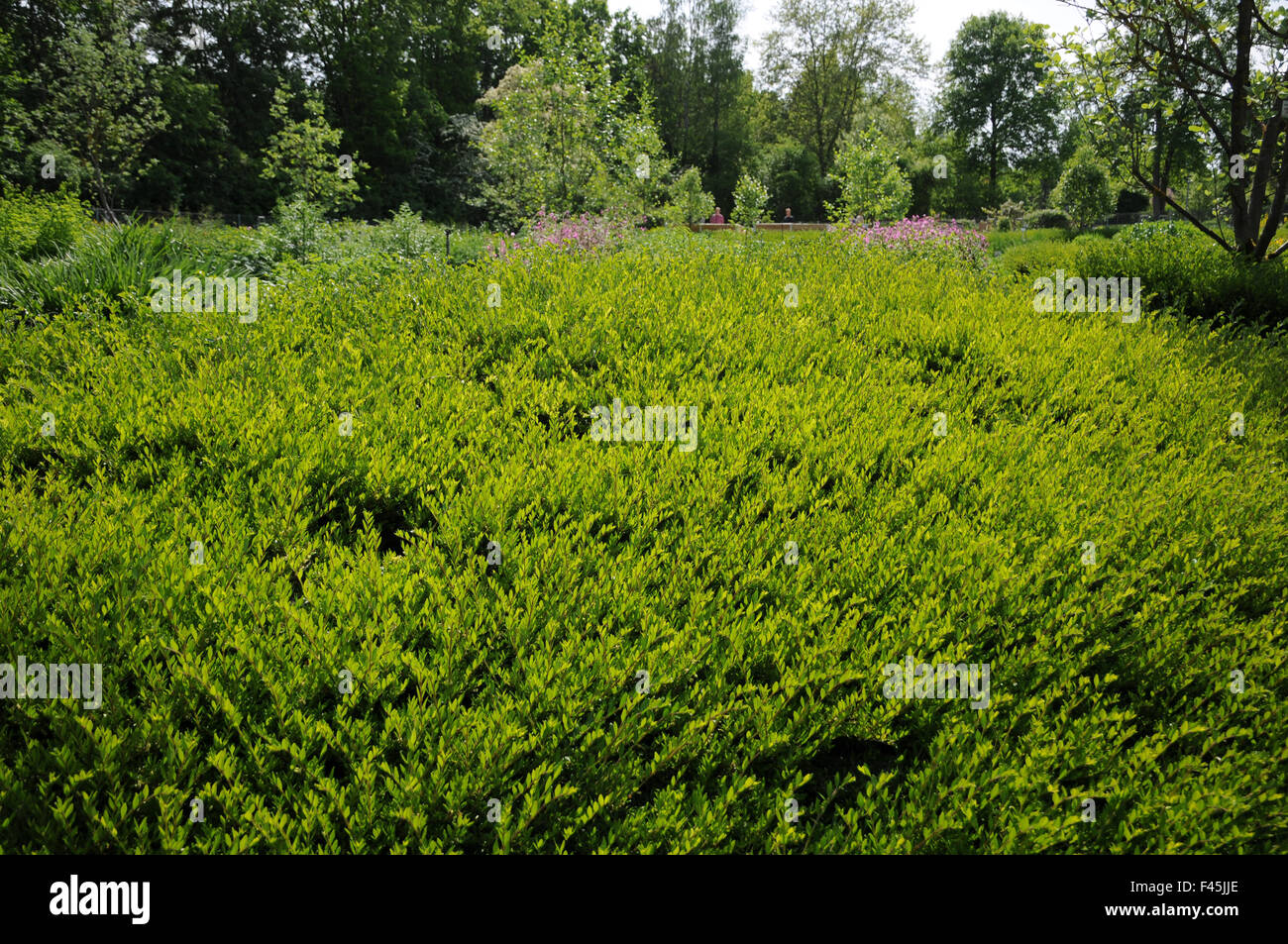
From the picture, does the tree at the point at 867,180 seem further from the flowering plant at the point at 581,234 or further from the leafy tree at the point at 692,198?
the flowering plant at the point at 581,234

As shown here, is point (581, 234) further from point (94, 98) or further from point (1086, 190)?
point (1086, 190)

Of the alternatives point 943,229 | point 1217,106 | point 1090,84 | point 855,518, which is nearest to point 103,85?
point 943,229

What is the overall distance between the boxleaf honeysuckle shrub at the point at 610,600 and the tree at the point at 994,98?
53840 mm

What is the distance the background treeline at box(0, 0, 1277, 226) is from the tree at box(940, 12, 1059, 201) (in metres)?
0.14

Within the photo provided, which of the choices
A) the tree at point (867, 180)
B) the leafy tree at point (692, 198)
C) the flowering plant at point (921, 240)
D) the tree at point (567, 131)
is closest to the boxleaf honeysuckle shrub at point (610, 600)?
the flowering plant at point (921, 240)

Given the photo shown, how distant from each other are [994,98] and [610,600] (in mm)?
58139

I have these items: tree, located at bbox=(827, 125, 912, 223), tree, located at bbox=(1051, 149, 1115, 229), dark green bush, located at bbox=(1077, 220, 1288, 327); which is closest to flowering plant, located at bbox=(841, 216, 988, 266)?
dark green bush, located at bbox=(1077, 220, 1288, 327)

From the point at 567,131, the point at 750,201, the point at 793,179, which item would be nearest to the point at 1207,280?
the point at 567,131

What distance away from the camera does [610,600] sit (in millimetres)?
2631

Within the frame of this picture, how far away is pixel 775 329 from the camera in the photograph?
5.37 metres

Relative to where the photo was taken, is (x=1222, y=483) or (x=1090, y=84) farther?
(x=1090, y=84)

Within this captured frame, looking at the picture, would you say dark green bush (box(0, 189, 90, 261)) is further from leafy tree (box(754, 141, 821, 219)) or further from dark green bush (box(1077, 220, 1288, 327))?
leafy tree (box(754, 141, 821, 219))
